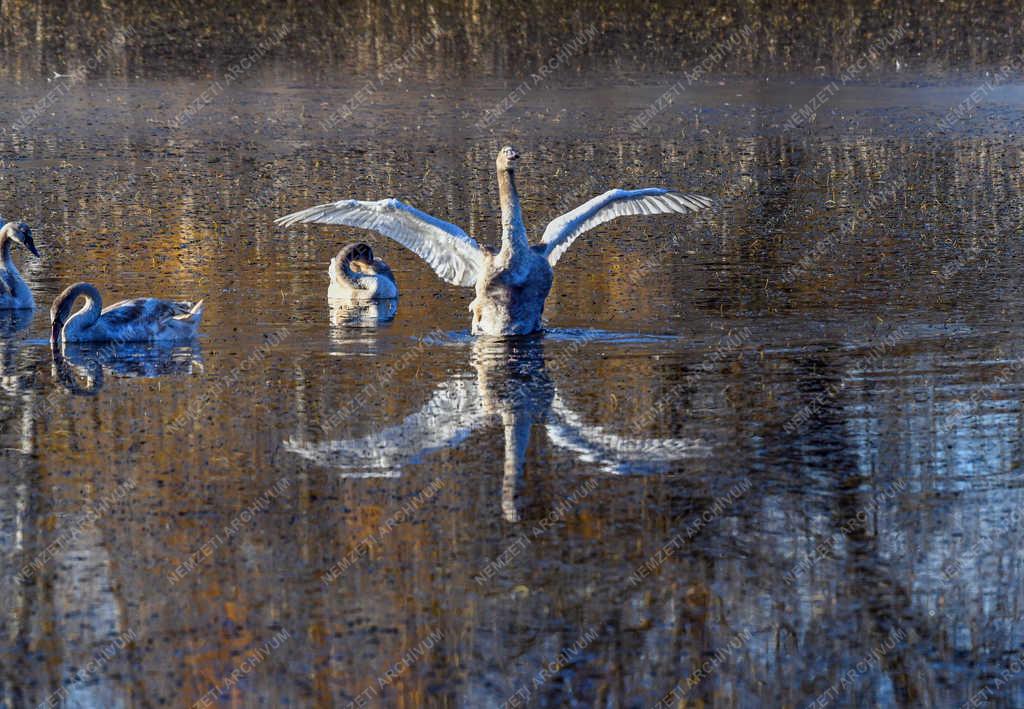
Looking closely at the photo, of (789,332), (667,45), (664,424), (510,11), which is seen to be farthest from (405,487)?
(510,11)

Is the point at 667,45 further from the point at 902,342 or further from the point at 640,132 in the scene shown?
the point at 902,342

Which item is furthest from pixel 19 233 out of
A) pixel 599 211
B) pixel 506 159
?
pixel 599 211

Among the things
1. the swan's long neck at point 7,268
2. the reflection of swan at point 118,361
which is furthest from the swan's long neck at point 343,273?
the swan's long neck at point 7,268

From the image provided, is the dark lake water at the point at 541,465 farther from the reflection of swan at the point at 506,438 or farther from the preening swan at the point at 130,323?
the preening swan at the point at 130,323

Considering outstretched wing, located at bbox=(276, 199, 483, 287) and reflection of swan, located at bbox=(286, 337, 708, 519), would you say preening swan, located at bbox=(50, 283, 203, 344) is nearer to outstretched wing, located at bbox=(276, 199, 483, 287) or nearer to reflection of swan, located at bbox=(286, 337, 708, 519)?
outstretched wing, located at bbox=(276, 199, 483, 287)

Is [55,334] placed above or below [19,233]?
below

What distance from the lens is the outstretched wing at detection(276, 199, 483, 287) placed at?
13656mm

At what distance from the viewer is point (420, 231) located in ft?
45.6

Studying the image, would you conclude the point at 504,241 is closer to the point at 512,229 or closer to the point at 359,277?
the point at 512,229

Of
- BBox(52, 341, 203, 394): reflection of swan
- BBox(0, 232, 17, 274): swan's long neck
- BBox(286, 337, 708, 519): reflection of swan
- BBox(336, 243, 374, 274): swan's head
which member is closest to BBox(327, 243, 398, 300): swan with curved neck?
BBox(336, 243, 374, 274): swan's head

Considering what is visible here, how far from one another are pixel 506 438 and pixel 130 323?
13.4ft

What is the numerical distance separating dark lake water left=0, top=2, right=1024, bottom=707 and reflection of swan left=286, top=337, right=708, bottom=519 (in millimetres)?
34

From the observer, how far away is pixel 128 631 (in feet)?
23.3

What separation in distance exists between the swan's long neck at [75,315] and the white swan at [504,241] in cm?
179
